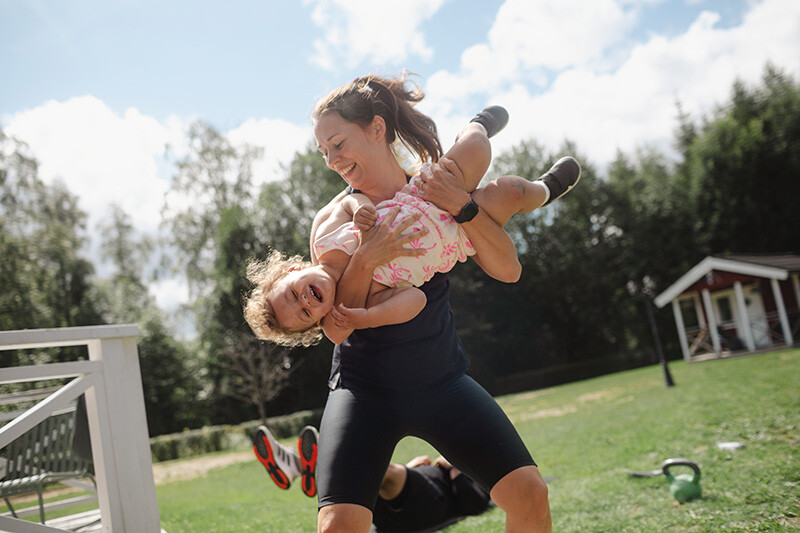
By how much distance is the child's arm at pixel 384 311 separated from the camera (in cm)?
190

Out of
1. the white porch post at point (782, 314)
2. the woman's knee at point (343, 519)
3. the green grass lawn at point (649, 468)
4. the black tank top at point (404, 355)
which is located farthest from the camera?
the white porch post at point (782, 314)

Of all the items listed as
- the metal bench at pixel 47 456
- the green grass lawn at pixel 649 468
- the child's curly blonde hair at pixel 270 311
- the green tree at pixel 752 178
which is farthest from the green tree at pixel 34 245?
the green tree at pixel 752 178

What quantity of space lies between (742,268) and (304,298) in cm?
2389

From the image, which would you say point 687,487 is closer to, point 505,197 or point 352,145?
point 505,197

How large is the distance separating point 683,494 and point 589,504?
2.18 feet

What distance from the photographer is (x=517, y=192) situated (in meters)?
2.09

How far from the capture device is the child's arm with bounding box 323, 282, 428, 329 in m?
1.90

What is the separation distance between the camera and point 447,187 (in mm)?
1982

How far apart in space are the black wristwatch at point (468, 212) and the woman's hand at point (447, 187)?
1 cm

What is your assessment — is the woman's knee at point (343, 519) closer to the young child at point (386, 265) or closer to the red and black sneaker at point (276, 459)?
the young child at point (386, 265)

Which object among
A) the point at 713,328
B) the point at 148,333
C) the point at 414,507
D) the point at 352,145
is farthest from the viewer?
the point at 148,333

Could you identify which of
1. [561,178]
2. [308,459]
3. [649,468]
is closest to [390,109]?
[561,178]

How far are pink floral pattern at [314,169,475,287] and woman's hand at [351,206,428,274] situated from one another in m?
0.02

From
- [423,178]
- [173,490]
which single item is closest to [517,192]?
[423,178]
